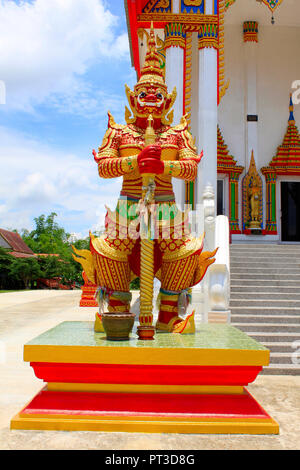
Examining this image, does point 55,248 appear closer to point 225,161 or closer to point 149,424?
point 225,161

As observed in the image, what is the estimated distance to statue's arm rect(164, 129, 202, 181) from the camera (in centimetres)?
349

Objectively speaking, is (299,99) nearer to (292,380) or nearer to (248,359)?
(292,380)

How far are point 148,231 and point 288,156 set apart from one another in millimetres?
8723

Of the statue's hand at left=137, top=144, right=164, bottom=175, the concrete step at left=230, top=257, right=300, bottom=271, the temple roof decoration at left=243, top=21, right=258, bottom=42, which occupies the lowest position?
the concrete step at left=230, top=257, right=300, bottom=271

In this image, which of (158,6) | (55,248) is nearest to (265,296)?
(158,6)

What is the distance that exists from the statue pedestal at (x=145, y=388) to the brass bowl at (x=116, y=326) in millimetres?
142

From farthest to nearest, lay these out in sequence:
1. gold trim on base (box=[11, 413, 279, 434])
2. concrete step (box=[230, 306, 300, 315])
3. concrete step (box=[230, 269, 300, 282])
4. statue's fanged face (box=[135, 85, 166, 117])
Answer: concrete step (box=[230, 269, 300, 282]) < concrete step (box=[230, 306, 300, 315]) < statue's fanged face (box=[135, 85, 166, 117]) < gold trim on base (box=[11, 413, 279, 434])

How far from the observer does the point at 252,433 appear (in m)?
2.74

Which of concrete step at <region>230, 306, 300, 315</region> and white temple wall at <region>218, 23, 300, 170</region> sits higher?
white temple wall at <region>218, 23, 300, 170</region>

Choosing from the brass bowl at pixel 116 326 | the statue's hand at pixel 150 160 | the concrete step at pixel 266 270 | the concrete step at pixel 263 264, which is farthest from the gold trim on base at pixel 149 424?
the concrete step at pixel 263 264

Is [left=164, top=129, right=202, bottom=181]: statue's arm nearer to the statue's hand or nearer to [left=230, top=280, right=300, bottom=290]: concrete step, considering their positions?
the statue's hand

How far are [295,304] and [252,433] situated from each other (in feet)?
12.1

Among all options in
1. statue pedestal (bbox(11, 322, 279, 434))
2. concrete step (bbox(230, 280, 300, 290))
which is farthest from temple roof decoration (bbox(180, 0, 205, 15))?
statue pedestal (bbox(11, 322, 279, 434))
